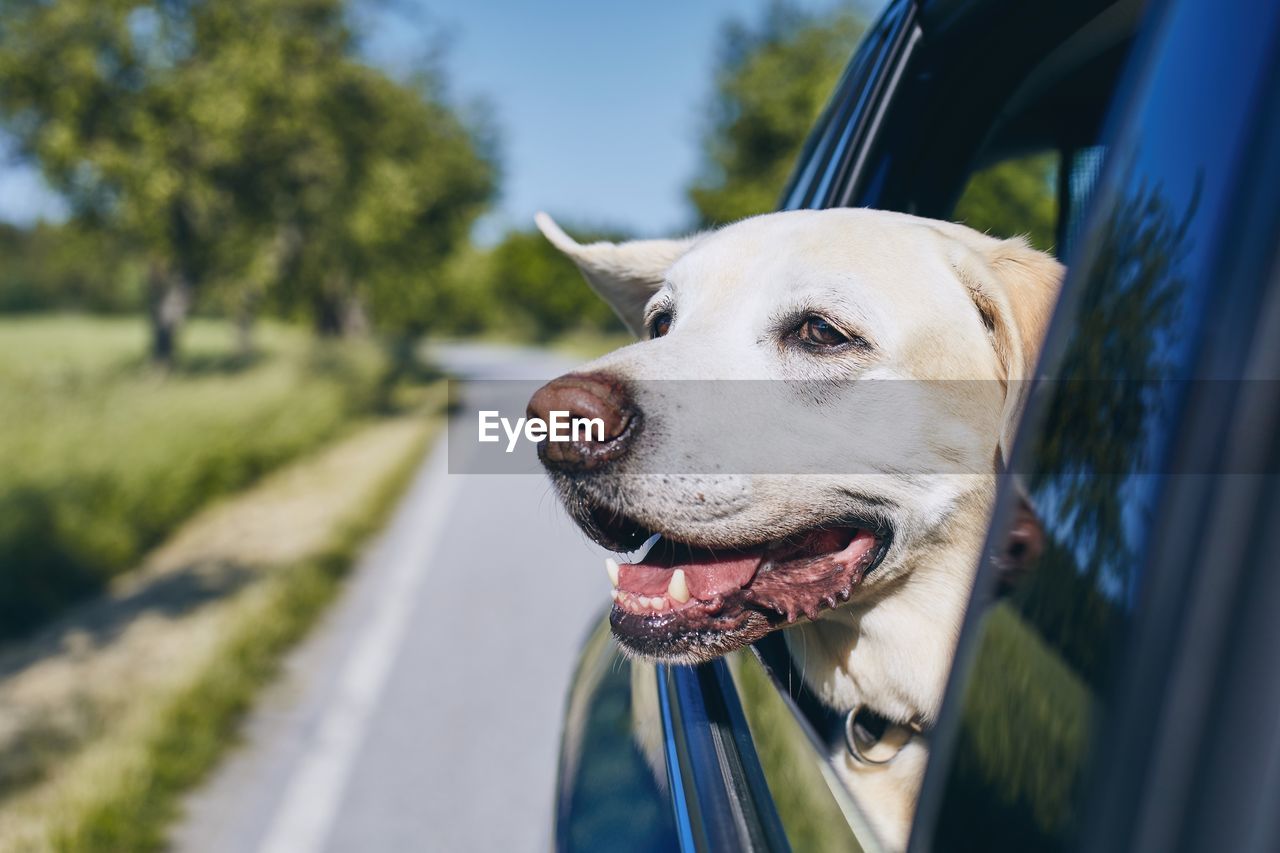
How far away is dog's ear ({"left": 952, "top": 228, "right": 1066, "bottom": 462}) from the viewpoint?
1765 millimetres

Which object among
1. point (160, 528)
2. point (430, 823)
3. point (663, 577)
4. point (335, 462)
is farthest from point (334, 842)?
point (335, 462)

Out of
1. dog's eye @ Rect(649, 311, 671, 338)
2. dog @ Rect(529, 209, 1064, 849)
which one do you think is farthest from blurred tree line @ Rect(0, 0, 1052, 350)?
dog @ Rect(529, 209, 1064, 849)

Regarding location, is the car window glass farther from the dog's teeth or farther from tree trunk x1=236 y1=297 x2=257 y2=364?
tree trunk x1=236 y1=297 x2=257 y2=364

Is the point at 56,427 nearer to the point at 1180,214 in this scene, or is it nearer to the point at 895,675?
the point at 895,675

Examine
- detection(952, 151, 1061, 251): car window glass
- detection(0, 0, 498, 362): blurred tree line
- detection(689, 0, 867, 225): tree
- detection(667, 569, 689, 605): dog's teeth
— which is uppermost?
detection(689, 0, 867, 225): tree

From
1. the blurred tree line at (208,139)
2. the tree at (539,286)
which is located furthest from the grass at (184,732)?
the tree at (539,286)

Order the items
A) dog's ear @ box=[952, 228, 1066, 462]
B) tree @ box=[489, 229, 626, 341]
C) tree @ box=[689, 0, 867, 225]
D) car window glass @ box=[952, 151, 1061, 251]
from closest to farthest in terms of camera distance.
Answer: dog's ear @ box=[952, 228, 1066, 462] < car window glass @ box=[952, 151, 1061, 251] < tree @ box=[689, 0, 867, 225] < tree @ box=[489, 229, 626, 341]

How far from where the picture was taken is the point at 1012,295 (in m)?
1.82

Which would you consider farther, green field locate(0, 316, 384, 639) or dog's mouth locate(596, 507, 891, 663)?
green field locate(0, 316, 384, 639)

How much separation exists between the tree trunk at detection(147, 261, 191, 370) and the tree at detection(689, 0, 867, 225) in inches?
485

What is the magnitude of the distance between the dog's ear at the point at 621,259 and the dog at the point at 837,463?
555mm

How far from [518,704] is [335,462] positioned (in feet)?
28.5

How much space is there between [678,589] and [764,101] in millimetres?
28076

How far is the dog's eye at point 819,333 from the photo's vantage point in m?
1.92
